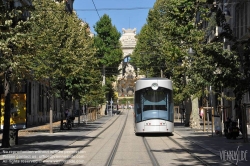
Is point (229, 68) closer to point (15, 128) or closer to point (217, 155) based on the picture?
point (217, 155)

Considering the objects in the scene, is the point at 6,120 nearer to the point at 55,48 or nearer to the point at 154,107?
the point at 154,107

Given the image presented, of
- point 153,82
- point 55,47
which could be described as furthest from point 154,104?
point 55,47

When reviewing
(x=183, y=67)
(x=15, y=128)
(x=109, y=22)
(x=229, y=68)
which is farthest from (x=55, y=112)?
(x=229, y=68)

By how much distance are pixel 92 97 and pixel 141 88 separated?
24978mm

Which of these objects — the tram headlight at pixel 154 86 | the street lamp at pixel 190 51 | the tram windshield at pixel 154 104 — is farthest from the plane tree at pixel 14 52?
the street lamp at pixel 190 51

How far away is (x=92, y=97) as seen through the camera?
5641 cm

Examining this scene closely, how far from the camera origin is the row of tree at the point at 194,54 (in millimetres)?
19266

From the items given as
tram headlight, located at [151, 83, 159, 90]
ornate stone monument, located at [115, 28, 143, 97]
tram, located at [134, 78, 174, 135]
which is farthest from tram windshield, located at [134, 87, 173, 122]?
ornate stone monument, located at [115, 28, 143, 97]

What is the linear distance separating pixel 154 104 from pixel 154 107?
0.18 m

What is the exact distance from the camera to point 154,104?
31.5 meters

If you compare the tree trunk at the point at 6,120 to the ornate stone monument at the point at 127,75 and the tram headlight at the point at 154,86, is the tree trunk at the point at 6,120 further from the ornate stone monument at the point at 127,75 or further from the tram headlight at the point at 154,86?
the ornate stone monument at the point at 127,75

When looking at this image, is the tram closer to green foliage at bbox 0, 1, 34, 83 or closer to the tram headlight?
the tram headlight

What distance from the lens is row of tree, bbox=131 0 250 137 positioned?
1927 centimetres

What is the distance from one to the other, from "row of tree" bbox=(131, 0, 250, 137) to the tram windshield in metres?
2.48
